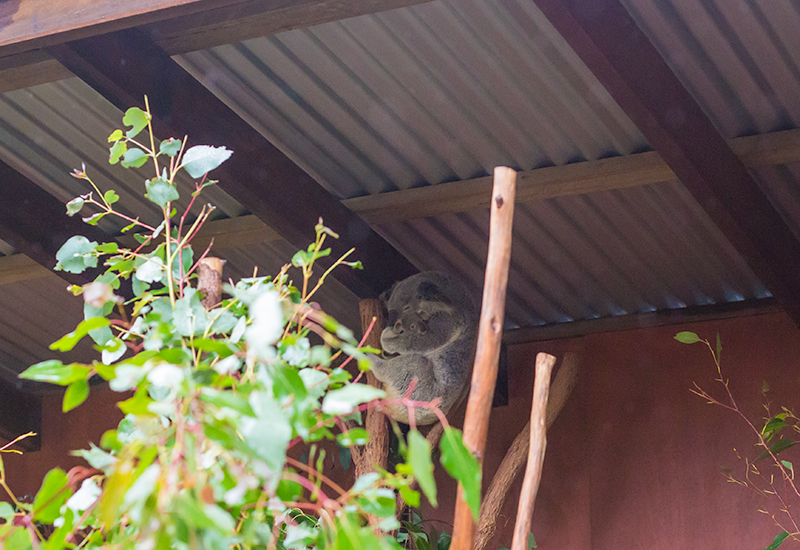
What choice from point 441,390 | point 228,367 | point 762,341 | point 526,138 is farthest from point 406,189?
point 228,367

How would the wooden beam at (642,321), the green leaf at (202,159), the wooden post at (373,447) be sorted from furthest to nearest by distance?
the wooden beam at (642,321)
the wooden post at (373,447)
the green leaf at (202,159)

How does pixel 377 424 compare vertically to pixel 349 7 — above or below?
below

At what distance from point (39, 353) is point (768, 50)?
3.68 metres

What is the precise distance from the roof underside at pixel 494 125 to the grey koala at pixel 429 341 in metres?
0.35

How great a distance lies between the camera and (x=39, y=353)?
4512 millimetres

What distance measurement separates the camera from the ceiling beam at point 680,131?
6.68ft

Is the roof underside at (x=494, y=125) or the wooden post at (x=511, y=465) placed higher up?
the roof underside at (x=494, y=125)

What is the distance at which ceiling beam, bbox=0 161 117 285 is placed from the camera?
3.00 metres

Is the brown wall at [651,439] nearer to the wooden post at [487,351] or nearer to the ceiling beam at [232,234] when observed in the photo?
the ceiling beam at [232,234]

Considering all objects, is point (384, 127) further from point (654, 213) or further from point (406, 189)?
point (654, 213)

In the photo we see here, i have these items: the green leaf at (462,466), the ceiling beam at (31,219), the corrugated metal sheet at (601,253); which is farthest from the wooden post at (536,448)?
the ceiling beam at (31,219)

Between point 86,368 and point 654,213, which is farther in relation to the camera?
point 654,213

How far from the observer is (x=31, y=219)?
305 centimetres

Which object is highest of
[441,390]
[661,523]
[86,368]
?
[441,390]
